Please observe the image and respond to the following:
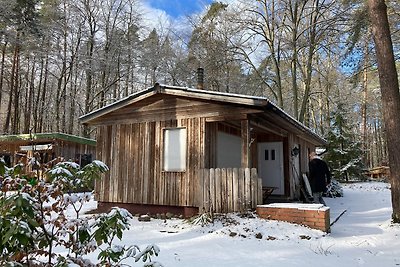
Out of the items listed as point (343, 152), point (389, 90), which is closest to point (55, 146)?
point (389, 90)

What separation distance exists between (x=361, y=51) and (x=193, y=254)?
9957mm

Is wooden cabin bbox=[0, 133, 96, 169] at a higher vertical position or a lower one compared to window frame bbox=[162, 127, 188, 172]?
higher

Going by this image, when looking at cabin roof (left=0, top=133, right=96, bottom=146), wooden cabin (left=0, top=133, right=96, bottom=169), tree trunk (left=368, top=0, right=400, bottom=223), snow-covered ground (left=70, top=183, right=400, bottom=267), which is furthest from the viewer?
wooden cabin (left=0, top=133, right=96, bottom=169)

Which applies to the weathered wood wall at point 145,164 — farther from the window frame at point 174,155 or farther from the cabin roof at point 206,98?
the cabin roof at point 206,98

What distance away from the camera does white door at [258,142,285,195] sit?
12.5 meters

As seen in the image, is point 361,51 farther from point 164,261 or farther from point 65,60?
point 65,60

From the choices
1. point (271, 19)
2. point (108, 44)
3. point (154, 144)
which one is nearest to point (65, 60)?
point (108, 44)

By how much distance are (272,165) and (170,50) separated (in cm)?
1667

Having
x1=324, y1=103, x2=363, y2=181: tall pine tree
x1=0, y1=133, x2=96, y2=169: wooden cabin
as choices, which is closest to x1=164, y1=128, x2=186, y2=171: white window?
x1=0, y1=133, x2=96, y2=169: wooden cabin

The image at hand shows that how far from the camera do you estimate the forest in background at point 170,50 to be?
2053 centimetres

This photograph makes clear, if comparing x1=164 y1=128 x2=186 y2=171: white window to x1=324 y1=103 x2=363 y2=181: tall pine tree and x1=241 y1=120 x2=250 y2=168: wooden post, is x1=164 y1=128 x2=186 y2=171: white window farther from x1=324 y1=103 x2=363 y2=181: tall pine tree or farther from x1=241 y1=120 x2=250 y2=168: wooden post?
x1=324 y1=103 x2=363 y2=181: tall pine tree

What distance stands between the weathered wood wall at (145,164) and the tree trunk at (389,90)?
15.2 feet

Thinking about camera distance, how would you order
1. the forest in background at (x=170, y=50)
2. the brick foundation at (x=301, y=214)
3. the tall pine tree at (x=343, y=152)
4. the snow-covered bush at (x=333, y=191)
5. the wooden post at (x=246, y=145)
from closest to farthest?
the brick foundation at (x=301, y=214) → the wooden post at (x=246, y=145) → the snow-covered bush at (x=333, y=191) → the forest in background at (x=170, y=50) → the tall pine tree at (x=343, y=152)

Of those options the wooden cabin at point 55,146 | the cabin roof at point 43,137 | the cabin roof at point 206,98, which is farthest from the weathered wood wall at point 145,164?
the cabin roof at point 43,137
